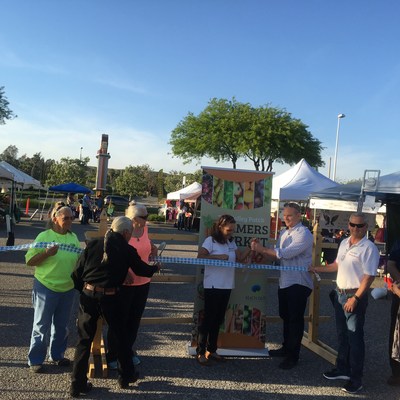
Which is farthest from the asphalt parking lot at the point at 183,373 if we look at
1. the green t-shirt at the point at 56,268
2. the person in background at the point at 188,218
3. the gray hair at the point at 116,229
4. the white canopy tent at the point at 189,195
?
the white canopy tent at the point at 189,195

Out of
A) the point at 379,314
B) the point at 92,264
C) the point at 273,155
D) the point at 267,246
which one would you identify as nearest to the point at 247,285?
the point at 267,246

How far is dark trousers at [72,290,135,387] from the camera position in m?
3.91

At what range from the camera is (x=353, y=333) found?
4.41m

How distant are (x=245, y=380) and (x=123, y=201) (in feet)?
136

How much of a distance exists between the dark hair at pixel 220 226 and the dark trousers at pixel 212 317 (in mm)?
566

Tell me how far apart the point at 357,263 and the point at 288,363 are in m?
1.47

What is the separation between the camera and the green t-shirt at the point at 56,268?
434cm

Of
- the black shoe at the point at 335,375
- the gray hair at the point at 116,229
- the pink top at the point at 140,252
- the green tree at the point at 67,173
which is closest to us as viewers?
the gray hair at the point at 116,229

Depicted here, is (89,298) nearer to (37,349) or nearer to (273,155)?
(37,349)

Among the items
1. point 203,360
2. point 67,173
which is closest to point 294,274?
point 203,360

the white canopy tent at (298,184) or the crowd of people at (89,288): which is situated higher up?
the white canopy tent at (298,184)

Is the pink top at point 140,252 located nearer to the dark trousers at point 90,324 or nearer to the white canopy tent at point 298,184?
the dark trousers at point 90,324

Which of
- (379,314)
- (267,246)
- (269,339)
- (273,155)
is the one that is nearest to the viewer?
(267,246)

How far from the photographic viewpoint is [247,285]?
536cm
